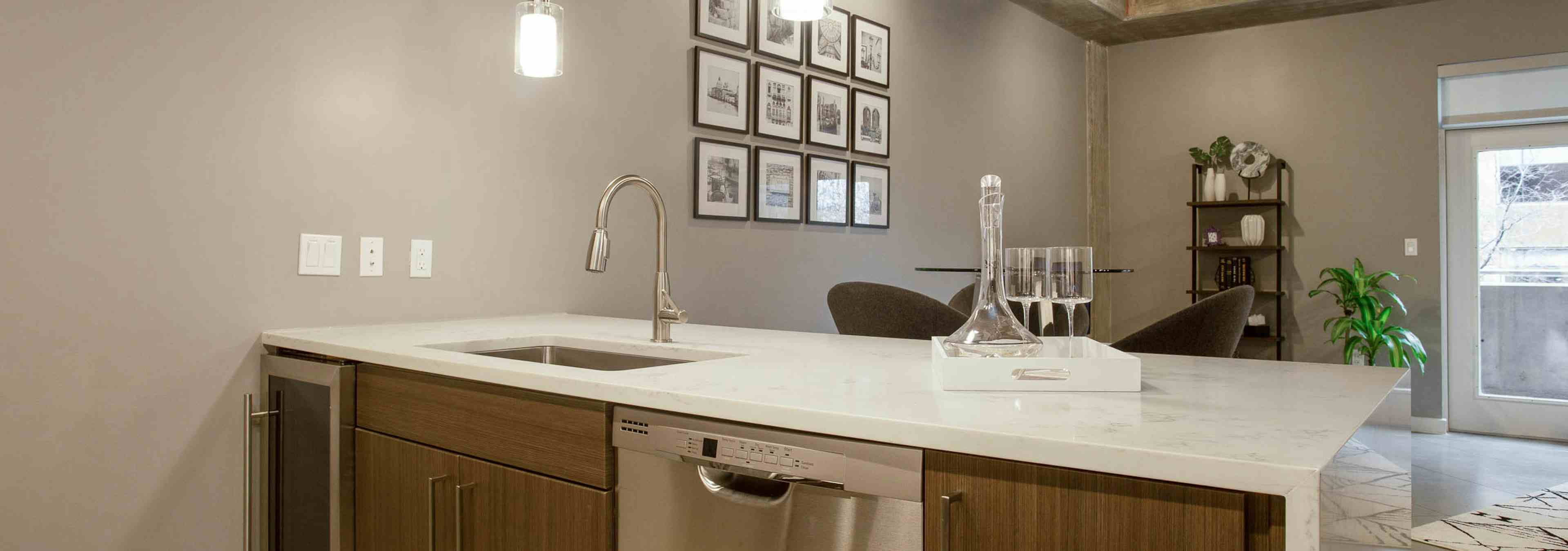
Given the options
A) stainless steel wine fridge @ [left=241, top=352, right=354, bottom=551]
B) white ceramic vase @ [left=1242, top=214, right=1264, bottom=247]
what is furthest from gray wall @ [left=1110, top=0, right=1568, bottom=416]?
stainless steel wine fridge @ [left=241, top=352, right=354, bottom=551]

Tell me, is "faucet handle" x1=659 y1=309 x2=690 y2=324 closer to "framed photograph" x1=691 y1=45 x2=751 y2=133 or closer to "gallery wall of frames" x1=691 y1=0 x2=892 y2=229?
"gallery wall of frames" x1=691 y1=0 x2=892 y2=229

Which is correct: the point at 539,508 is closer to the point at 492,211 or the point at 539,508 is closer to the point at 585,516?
the point at 585,516

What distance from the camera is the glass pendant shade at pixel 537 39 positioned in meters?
2.08

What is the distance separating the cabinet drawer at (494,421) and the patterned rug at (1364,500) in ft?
2.87

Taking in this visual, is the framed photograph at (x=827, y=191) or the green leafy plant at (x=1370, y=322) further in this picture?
the green leafy plant at (x=1370, y=322)

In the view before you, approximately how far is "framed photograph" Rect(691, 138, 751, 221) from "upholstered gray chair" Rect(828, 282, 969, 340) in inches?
21.6

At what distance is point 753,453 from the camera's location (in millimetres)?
1111

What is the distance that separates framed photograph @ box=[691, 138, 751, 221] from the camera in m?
3.22

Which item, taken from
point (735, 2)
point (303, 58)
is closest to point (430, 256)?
point (303, 58)

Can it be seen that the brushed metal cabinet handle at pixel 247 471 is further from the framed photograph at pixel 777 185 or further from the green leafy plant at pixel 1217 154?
the green leafy plant at pixel 1217 154

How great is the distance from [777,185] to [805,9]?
1564 millimetres

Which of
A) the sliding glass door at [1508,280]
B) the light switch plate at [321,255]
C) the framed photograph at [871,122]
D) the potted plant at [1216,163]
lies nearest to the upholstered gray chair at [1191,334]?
the framed photograph at [871,122]

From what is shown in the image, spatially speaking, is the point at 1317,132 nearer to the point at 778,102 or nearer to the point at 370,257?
the point at 778,102

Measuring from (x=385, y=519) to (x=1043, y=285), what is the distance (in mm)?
1256
